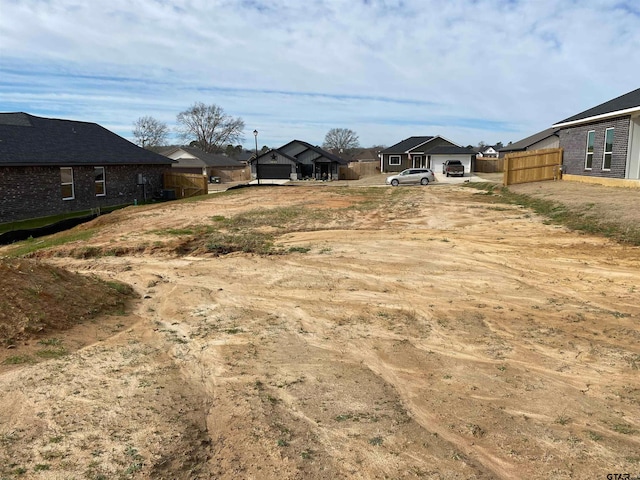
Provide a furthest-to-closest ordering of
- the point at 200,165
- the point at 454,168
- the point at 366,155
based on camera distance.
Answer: the point at 366,155, the point at 200,165, the point at 454,168

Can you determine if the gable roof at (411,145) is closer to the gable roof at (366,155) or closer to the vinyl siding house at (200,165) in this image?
the vinyl siding house at (200,165)

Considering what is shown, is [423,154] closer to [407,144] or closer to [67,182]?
[407,144]

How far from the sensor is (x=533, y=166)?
83.5 ft

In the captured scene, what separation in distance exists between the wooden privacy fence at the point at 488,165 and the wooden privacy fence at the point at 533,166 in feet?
97.1

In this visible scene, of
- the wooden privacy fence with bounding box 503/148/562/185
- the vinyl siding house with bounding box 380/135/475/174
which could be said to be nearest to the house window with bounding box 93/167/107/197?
the wooden privacy fence with bounding box 503/148/562/185

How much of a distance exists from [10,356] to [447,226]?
12575 mm

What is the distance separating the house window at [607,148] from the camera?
66.2 ft

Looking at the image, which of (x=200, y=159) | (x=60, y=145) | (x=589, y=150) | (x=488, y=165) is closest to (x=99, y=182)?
(x=60, y=145)

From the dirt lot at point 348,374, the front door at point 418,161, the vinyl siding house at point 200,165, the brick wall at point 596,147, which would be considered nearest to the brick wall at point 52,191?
the dirt lot at point 348,374

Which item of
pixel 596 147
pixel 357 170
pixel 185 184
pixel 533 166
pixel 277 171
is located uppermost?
pixel 596 147

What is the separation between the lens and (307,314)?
24.1 ft

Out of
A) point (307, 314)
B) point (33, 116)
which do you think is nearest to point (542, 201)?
point (307, 314)

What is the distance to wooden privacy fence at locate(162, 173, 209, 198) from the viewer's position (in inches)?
1270

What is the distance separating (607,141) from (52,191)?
2613 cm
